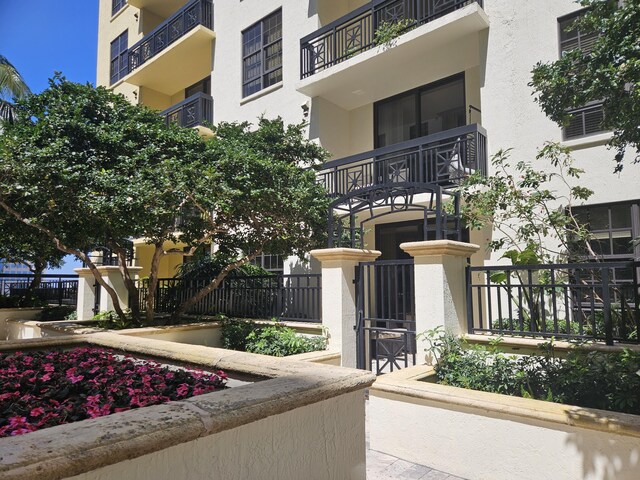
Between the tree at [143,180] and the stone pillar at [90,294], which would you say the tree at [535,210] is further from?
the stone pillar at [90,294]

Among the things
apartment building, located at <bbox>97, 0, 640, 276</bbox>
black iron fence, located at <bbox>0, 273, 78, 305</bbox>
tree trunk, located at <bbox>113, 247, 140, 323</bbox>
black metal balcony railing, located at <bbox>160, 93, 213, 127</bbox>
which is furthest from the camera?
black iron fence, located at <bbox>0, 273, 78, 305</bbox>

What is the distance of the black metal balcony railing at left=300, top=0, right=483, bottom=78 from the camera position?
1173 centimetres

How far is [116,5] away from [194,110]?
11.5 metres

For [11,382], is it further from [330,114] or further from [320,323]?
[330,114]

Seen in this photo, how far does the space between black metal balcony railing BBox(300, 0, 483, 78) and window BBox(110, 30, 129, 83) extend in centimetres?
1296

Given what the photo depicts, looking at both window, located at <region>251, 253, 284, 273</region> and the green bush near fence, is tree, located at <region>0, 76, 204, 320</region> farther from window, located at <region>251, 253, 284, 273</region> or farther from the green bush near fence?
window, located at <region>251, 253, 284, 273</region>

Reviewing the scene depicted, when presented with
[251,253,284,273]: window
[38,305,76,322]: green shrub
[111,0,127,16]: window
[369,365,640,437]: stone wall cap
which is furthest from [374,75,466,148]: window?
[111,0,127,16]: window

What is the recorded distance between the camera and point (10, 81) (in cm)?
2100

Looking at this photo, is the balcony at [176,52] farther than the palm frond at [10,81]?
No

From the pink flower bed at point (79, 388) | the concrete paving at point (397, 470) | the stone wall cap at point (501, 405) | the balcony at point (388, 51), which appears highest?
the balcony at point (388, 51)

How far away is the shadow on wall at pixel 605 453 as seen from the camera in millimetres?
3736

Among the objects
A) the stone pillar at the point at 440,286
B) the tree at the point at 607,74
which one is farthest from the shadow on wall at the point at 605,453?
the tree at the point at 607,74

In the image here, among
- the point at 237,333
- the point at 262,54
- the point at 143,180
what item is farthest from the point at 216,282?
the point at 262,54

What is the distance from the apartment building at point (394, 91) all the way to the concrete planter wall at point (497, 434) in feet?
9.15
